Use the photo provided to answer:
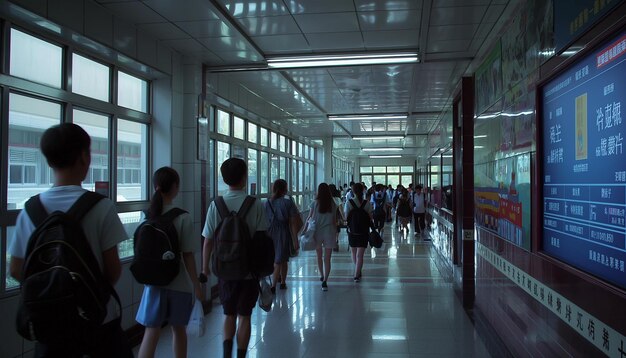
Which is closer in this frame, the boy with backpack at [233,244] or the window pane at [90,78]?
the boy with backpack at [233,244]

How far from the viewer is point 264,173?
1057 cm

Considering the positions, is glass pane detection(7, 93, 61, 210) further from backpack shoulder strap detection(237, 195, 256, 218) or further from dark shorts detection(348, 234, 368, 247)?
dark shorts detection(348, 234, 368, 247)

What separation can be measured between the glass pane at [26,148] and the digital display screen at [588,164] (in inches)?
141

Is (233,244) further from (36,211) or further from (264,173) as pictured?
(264,173)

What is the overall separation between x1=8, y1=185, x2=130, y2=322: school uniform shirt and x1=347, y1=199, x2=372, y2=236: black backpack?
5274 millimetres

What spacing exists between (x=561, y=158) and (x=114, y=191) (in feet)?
12.7

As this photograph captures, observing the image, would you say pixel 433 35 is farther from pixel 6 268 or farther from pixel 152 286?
pixel 6 268

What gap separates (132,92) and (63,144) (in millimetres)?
3516

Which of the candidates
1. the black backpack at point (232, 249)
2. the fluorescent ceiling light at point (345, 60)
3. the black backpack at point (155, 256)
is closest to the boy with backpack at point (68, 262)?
the black backpack at point (155, 256)

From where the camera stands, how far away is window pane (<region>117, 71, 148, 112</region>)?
4859 millimetres

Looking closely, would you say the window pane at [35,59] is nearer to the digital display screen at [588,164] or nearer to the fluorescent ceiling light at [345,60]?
the fluorescent ceiling light at [345,60]

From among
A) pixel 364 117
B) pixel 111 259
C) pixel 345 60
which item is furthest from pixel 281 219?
pixel 364 117

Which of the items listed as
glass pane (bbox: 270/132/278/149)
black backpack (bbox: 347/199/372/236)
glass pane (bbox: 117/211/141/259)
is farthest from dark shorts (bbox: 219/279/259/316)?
glass pane (bbox: 270/132/278/149)

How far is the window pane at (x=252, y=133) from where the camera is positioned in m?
9.07
